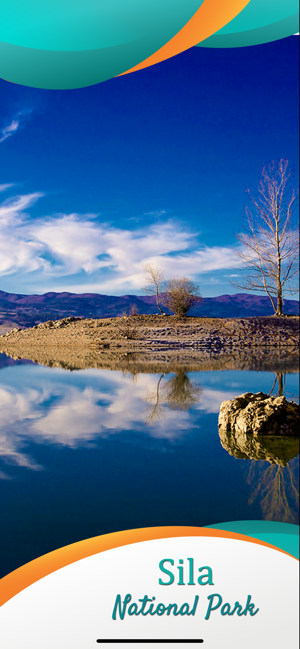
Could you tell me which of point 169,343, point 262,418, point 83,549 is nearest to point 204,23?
point 262,418

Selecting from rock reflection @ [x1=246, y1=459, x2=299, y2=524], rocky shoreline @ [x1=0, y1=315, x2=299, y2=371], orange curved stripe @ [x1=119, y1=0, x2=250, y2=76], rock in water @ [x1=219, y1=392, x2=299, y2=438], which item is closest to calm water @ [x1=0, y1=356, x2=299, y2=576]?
rock reflection @ [x1=246, y1=459, x2=299, y2=524]

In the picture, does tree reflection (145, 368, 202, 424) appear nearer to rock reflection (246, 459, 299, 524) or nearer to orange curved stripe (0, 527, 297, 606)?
rock reflection (246, 459, 299, 524)

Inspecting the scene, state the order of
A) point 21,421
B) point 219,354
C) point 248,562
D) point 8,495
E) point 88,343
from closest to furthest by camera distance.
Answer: point 248,562 < point 8,495 < point 21,421 < point 219,354 < point 88,343

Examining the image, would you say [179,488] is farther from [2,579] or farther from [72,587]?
[2,579]

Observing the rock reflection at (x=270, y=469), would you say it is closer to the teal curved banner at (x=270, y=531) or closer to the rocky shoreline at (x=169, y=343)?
the teal curved banner at (x=270, y=531)

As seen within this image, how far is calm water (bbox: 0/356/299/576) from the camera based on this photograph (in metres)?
2.37

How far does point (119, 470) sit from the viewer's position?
10.1 feet

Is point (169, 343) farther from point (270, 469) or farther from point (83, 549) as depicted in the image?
point (83, 549)

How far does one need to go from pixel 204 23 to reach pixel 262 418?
11.4 ft

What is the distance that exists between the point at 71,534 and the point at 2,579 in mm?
395

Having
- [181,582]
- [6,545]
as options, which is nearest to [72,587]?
[6,545]

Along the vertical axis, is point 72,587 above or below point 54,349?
below

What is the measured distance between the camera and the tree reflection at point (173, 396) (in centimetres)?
469

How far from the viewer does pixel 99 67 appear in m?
3.51
